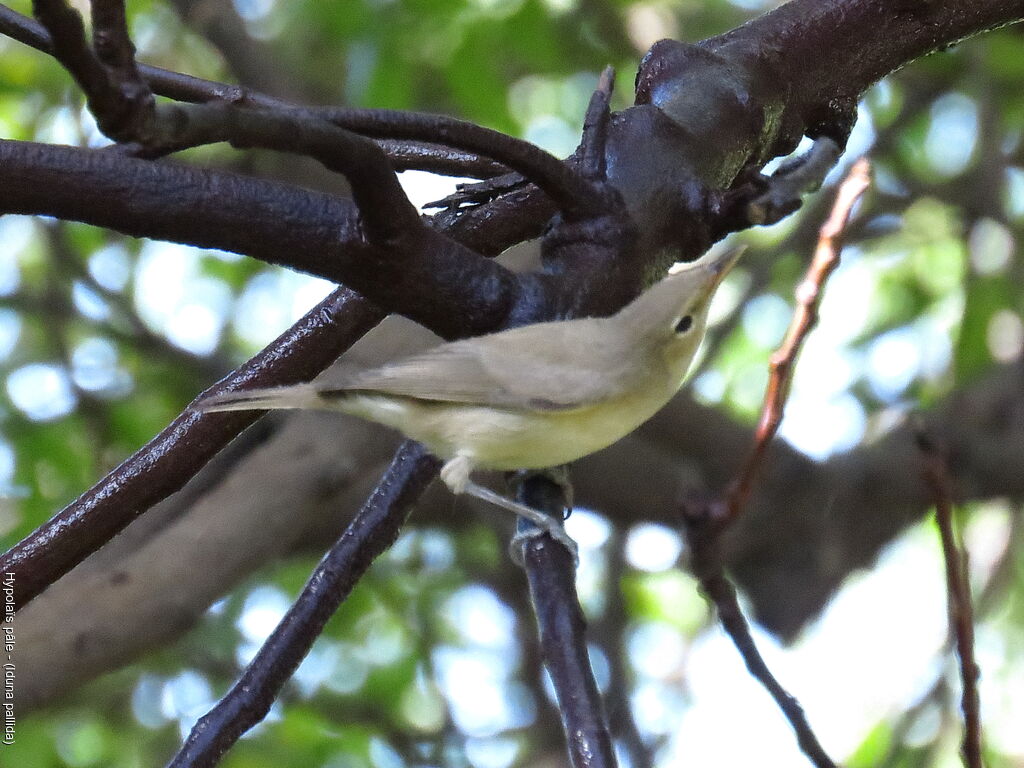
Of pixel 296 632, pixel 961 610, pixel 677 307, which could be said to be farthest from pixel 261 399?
pixel 961 610

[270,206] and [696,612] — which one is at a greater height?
[270,206]

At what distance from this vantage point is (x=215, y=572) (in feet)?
11.9

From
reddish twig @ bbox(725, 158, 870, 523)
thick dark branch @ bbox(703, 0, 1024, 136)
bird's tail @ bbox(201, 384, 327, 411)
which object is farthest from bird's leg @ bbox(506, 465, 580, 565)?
thick dark branch @ bbox(703, 0, 1024, 136)

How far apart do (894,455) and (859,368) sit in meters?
0.65

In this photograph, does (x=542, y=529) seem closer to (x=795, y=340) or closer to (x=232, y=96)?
(x=795, y=340)

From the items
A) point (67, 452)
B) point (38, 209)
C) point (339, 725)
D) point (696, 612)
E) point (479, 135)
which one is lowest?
point (696, 612)

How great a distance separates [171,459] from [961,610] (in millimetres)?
1309

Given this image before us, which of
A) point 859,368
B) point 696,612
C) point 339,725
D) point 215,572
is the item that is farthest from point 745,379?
point 215,572

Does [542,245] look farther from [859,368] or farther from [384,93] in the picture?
[859,368]

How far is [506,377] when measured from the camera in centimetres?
242

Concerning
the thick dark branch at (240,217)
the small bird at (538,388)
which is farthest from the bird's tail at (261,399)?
the thick dark branch at (240,217)

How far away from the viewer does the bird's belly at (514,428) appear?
232 centimetres

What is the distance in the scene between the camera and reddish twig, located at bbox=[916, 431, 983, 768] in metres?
1.76

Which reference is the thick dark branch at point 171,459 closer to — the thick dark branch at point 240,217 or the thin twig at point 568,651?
the thick dark branch at point 240,217
